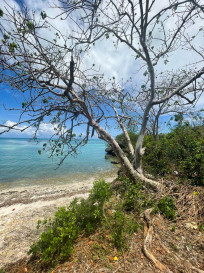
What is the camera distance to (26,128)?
3.39m

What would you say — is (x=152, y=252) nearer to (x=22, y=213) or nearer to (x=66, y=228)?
(x=66, y=228)

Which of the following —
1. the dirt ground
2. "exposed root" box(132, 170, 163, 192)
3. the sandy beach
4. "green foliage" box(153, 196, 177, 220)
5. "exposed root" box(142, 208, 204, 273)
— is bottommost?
the sandy beach

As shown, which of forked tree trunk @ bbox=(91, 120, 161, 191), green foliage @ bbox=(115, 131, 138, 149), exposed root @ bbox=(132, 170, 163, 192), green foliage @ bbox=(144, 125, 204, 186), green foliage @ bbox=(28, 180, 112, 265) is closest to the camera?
green foliage @ bbox=(28, 180, 112, 265)

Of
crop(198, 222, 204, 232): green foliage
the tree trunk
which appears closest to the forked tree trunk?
the tree trunk

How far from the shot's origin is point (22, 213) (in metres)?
5.98

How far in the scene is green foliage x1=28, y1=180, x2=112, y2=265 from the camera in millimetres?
2266

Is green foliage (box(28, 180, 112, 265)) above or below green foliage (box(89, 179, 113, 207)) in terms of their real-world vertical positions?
below

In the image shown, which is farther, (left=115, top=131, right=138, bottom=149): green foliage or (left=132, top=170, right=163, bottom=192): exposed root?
(left=115, top=131, right=138, bottom=149): green foliage

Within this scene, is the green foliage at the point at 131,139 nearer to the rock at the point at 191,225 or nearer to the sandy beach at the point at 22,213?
the sandy beach at the point at 22,213

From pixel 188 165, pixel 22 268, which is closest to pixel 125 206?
pixel 22 268

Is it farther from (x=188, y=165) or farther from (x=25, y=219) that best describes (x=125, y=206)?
(x=25, y=219)

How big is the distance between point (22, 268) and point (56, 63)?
5216mm

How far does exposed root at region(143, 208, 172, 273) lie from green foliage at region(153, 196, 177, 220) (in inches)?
13.3

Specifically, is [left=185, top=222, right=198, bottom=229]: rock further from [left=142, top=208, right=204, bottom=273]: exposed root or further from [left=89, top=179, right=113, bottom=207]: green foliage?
[left=89, top=179, right=113, bottom=207]: green foliage
